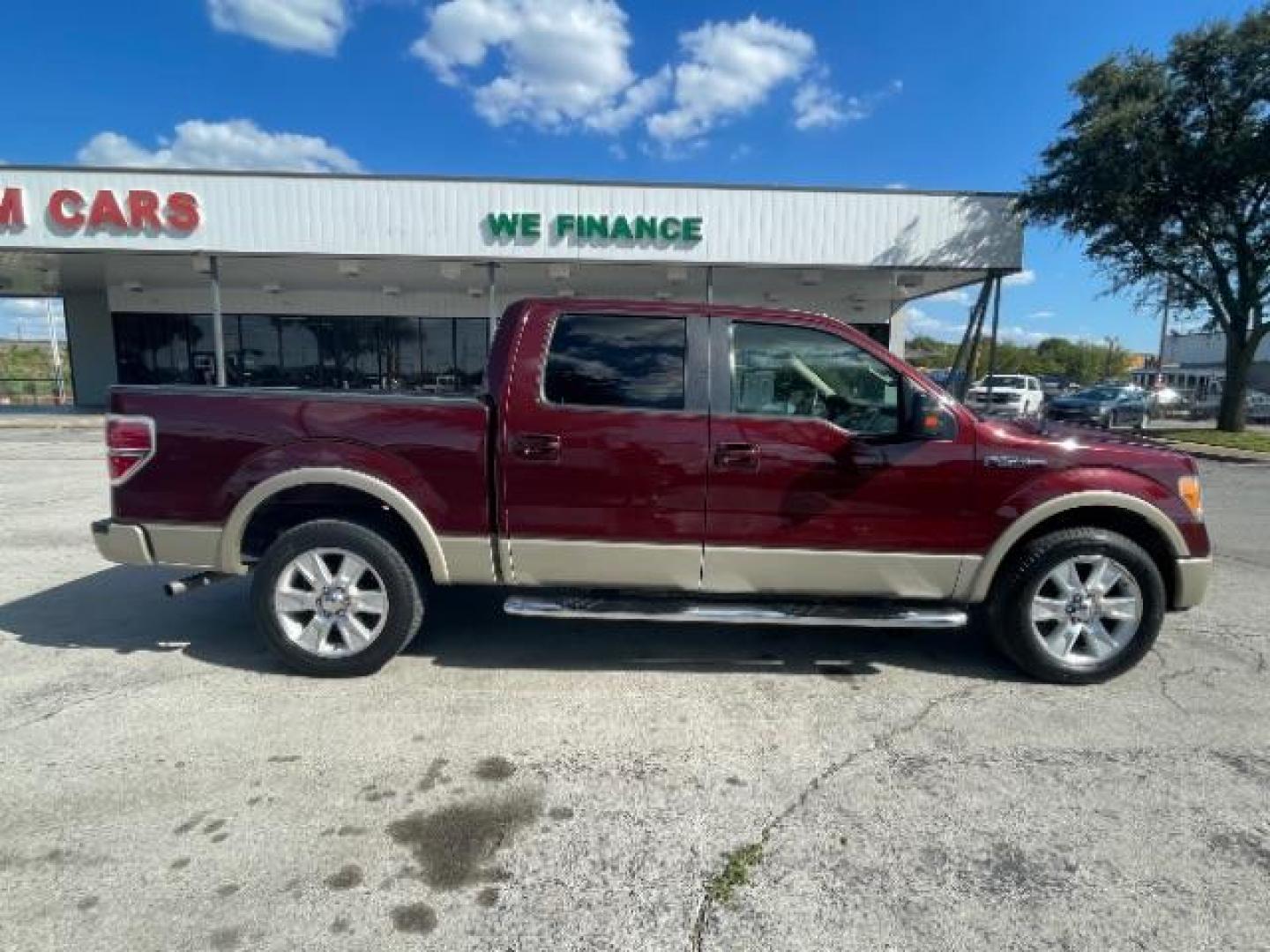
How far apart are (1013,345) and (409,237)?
116 metres

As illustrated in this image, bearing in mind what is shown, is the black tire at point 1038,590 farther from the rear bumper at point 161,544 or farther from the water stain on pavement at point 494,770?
the rear bumper at point 161,544

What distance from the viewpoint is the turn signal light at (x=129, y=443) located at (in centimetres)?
364

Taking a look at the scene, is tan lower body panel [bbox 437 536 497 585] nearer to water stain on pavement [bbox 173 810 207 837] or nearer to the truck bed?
the truck bed

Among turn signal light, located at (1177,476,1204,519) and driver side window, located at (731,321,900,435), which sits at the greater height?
driver side window, located at (731,321,900,435)

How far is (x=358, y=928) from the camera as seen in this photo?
6.81 ft

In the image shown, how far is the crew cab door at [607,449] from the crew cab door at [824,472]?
0.15 m

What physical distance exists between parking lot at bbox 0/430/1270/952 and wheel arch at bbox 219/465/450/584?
2.05 ft

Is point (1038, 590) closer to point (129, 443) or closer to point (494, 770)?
point (494, 770)

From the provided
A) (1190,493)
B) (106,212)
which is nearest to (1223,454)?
(1190,493)

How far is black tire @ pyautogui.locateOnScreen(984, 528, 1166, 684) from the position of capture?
3633 mm

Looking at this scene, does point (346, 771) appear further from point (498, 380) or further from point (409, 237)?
point (409, 237)

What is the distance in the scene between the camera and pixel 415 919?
2113 millimetres

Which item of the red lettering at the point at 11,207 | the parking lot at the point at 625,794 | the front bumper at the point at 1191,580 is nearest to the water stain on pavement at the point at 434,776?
the parking lot at the point at 625,794

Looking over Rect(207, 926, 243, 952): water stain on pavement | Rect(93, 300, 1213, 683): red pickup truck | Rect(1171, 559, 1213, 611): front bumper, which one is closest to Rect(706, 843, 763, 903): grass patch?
Rect(93, 300, 1213, 683): red pickup truck
